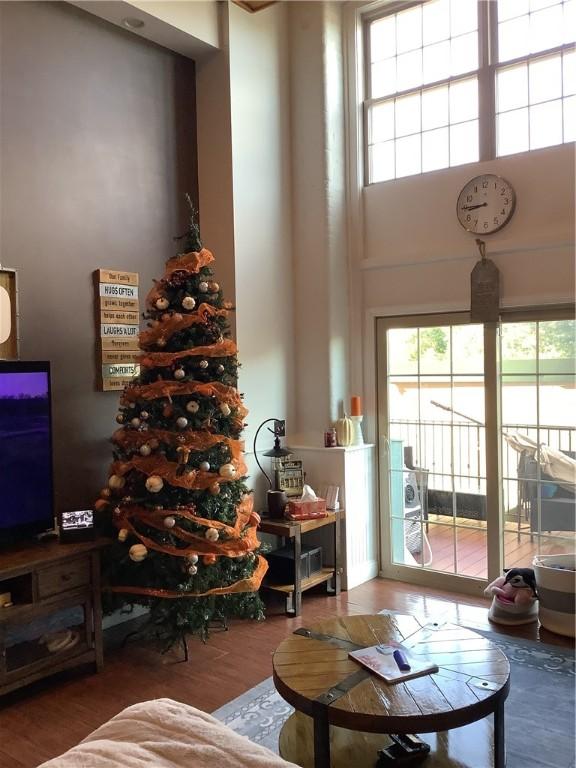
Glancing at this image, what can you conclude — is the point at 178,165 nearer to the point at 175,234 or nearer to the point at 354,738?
the point at 175,234

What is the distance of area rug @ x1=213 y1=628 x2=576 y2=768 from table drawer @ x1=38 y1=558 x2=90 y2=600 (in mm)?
957

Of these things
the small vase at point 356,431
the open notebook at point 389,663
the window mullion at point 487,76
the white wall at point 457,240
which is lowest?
the open notebook at point 389,663

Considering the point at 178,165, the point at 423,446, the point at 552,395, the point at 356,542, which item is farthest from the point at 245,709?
the point at 178,165

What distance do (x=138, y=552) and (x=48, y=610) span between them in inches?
19.3

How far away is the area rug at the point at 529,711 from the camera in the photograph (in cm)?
257

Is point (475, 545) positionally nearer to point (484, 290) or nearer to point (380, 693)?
point (484, 290)

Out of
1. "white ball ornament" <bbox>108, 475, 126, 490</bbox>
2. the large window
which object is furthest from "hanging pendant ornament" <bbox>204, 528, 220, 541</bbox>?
the large window

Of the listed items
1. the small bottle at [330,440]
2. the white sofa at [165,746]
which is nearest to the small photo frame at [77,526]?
the small bottle at [330,440]

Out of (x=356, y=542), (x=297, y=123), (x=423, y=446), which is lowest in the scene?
(x=356, y=542)

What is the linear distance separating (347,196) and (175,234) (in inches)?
53.5

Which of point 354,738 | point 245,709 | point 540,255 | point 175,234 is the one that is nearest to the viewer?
point 354,738

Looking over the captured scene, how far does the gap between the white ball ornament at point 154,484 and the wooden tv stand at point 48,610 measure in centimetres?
38

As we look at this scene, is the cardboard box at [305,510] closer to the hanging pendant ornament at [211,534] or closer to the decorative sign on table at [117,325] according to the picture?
the hanging pendant ornament at [211,534]

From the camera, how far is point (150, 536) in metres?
3.41
